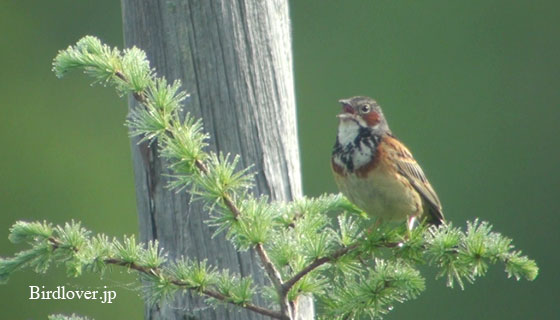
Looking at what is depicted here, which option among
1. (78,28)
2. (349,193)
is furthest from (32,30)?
(349,193)

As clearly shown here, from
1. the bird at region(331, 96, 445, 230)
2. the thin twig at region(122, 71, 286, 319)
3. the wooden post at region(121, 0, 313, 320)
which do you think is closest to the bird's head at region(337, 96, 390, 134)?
the bird at region(331, 96, 445, 230)

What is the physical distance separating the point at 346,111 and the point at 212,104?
0.89m

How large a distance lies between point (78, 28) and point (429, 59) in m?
4.39

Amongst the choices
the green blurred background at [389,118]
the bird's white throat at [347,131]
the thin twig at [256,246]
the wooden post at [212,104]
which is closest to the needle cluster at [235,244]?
the thin twig at [256,246]

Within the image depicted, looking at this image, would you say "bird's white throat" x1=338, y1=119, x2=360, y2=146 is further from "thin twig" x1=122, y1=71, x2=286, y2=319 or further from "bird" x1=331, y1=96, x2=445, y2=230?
"thin twig" x1=122, y1=71, x2=286, y2=319

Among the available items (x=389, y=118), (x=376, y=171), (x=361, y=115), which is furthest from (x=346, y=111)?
(x=389, y=118)

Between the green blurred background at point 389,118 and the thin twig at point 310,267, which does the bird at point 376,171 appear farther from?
the green blurred background at point 389,118

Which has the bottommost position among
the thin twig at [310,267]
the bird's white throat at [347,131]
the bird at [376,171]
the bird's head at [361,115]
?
the thin twig at [310,267]

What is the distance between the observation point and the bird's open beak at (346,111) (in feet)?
14.1

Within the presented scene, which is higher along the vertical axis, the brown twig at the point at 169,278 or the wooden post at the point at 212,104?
the wooden post at the point at 212,104

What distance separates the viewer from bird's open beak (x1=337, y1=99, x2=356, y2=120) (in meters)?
4.30

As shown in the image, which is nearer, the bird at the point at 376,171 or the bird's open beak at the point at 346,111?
the bird at the point at 376,171

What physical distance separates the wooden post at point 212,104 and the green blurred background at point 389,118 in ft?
29.6

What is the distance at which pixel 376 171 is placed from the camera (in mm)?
4133
